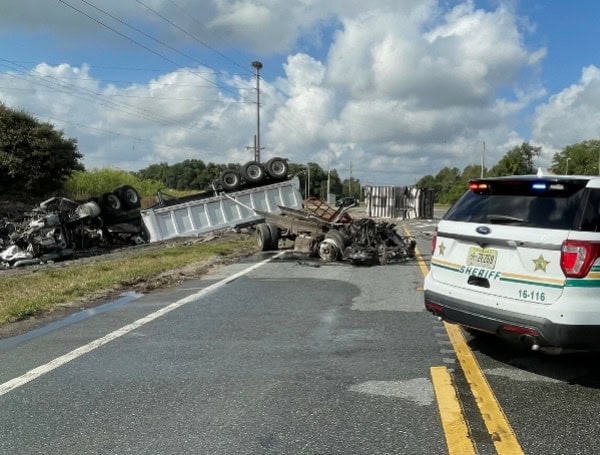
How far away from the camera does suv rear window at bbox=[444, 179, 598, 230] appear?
4473 millimetres

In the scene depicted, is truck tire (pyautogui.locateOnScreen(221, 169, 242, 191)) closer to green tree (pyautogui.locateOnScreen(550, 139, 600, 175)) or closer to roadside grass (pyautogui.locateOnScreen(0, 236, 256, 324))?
roadside grass (pyautogui.locateOnScreen(0, 236, 256, 324))

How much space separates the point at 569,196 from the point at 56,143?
102 feet

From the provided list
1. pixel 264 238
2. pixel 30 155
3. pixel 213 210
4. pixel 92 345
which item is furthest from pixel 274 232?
pixel 30 155

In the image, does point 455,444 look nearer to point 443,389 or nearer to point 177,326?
point 443,389

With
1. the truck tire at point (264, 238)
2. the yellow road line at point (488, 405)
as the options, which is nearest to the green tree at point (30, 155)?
the truck tire at point (264, 238)

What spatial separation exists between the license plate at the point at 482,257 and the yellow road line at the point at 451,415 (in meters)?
1.00

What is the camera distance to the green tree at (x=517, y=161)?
9419cm

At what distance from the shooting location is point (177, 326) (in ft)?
23.1

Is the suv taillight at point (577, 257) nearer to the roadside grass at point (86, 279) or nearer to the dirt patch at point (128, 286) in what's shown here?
the dirt patch at point (128, 286)

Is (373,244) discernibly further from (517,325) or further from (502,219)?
(517,325)

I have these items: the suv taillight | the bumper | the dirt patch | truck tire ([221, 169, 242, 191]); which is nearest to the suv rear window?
the suv taillight

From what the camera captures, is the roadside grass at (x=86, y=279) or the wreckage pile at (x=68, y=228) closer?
the roadside grass at (x=86, y=279)

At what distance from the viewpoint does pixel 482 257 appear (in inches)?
194

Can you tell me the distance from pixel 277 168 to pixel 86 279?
522 inches
